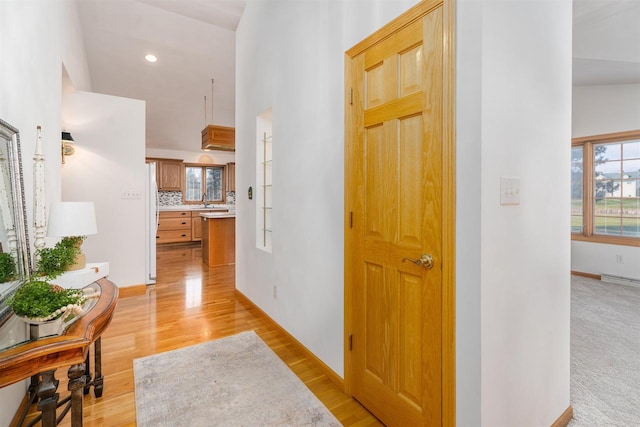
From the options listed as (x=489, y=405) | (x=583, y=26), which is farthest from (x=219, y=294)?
(x=583, y=26)

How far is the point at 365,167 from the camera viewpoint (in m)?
1.85

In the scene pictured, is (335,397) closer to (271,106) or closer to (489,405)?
(489,405)

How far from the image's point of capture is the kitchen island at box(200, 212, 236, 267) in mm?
5602

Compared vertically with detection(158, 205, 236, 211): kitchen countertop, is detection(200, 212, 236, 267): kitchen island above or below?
below

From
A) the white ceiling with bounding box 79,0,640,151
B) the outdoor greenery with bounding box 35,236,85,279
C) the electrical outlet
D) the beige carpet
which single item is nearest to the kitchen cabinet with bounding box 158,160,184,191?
the white ceiling with bounding box 79,0,640,151

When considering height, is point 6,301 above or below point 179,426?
above

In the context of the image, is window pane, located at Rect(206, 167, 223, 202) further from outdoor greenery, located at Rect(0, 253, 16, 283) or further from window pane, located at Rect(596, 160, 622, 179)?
window pane, located at Rect(596, 160, 622, 179)

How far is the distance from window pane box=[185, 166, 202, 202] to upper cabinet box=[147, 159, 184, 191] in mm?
250

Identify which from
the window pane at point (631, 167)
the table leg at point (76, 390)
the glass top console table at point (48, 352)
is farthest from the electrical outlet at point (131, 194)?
the window pane at point (631, 167)

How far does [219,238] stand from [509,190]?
5.20m

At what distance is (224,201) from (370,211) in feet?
26.3

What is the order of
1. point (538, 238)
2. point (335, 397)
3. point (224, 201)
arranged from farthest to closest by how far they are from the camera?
point (224, 201) → point (335, 397) → point (538, 238)

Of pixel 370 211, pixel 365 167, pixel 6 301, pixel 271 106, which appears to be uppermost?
pixel 271 106

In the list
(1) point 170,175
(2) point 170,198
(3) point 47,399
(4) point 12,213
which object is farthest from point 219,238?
(3) point 47,399
